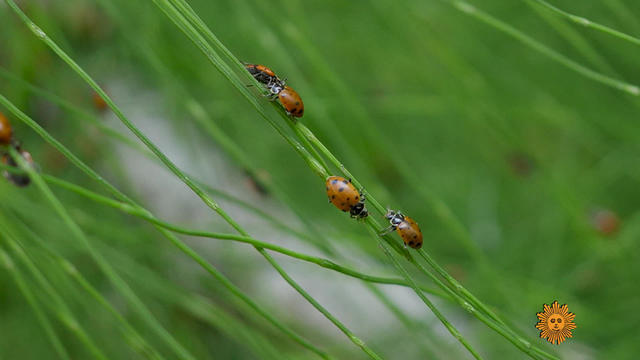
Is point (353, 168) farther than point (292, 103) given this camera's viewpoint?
Yes

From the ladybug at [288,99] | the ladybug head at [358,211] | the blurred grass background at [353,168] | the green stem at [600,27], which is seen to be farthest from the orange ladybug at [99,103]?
the green stem at [600,27]

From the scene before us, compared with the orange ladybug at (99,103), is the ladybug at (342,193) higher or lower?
lower

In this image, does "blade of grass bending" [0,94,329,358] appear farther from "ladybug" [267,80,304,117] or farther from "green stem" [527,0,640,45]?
"green stem" [527,0,640,45]

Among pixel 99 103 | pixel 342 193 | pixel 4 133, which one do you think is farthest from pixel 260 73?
pixel 99 103

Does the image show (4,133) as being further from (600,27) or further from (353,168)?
(353,168)

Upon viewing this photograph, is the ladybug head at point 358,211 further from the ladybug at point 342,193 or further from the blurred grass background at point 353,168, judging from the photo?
the blurred grass background at point 353,168

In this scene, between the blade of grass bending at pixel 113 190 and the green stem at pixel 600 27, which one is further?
the green stem at pixel 600 27
